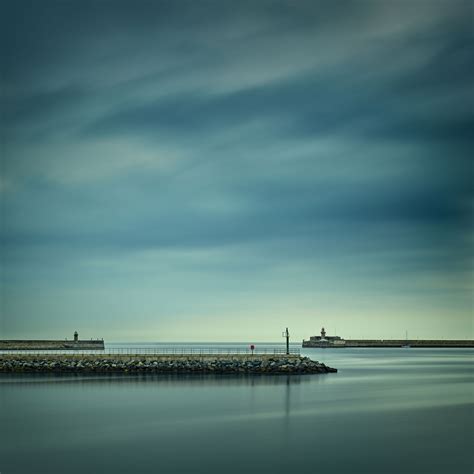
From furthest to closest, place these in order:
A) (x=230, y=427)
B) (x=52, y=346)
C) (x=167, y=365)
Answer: (x=52, y=346) → (x=167, y=365) → (x=230, y=427)

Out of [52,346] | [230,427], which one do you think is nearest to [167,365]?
[230,427]

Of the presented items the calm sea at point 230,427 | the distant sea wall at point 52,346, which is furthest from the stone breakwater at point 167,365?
the distant sea wall at point 52,346

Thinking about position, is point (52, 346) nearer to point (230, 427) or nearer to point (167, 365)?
point (167, 365)

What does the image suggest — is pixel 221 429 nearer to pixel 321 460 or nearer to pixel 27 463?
pixel 321 460

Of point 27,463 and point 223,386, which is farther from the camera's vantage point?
point 223,386

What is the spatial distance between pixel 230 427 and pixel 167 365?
24191 mm

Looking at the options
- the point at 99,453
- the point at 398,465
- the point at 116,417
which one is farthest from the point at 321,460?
the point at 116,417

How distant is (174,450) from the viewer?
67.5ft

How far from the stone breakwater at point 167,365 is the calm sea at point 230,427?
6.20 metres

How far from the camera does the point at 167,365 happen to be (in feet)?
159

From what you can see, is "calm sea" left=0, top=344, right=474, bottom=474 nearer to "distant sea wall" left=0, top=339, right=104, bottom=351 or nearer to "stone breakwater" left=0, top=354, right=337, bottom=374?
"stone breakwater" left=0, top=354, right=337, bottom=374

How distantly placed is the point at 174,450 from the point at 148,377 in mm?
24517

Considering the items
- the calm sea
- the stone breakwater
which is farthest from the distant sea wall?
the calm sea

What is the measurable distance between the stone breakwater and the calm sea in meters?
6.20
